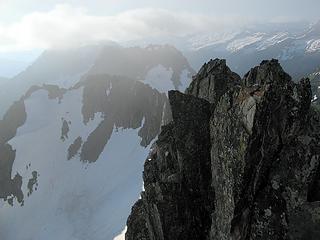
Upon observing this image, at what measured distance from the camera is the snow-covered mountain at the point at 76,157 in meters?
129

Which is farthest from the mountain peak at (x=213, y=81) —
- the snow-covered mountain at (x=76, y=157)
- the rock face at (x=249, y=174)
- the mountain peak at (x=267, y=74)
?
the snow-covered mountain at (x=76, y=157)

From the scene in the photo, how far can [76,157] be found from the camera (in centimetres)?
15700

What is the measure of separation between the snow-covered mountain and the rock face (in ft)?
274

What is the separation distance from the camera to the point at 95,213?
131 meters

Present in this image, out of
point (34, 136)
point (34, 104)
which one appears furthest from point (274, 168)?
point (34, 104)

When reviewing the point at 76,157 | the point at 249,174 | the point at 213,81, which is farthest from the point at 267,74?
the point at 76,157

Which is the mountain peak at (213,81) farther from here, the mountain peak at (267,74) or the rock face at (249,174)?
the rock face at (249,174)

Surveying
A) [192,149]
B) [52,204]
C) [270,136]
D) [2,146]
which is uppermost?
[270,136]

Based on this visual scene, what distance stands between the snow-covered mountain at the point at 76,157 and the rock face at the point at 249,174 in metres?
83.6

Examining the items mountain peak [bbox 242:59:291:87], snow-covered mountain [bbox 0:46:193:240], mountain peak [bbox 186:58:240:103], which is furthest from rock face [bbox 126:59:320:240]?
snow-covered mountain [bbox 0:46:193:240]

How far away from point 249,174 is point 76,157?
136 m

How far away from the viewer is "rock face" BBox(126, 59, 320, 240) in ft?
84.1

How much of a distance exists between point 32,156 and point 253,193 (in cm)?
13670

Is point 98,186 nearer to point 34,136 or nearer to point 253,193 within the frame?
point 34,136
